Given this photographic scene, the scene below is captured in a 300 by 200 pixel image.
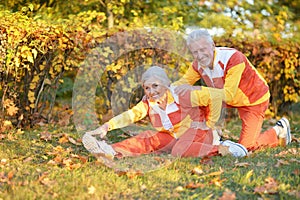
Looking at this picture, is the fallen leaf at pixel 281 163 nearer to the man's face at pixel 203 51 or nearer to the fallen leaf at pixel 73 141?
the man's face at pixel 203 51

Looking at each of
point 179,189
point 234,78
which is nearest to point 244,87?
point 234,78

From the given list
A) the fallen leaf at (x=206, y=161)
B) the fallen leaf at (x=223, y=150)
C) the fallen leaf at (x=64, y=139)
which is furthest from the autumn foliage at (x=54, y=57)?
the fallen leaf at (x=206, y=161)

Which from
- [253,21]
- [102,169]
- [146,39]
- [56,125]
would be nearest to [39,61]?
[56,125]

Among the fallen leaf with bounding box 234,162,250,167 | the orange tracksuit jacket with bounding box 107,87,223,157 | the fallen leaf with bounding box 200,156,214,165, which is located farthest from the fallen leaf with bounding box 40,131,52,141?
the fallen leaf with bounding box 234,162,250,167

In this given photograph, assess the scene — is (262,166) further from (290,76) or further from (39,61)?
(290,76)

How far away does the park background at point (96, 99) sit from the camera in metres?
2.92

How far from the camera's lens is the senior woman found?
386 centimetres

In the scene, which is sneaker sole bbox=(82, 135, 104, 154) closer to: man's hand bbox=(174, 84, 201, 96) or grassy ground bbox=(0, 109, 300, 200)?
grassy ground bbox=(0, 109, 300, 200)

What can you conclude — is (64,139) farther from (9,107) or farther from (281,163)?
(281,163)

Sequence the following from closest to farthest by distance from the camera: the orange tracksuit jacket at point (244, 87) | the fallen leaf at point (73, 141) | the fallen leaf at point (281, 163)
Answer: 1. the fallen leaf at point (281, 163)
2. the orange tracksuit jacket at point (244, 87)
3. the fallen leaf at point (73, 141)

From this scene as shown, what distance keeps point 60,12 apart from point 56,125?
2.64 m

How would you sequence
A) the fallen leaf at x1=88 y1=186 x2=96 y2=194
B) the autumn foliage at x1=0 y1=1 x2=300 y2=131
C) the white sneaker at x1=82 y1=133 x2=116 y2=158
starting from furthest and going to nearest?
the autumn foliage at x1=0 y1=1 x2=300 y2=131 < the white sneaker at x1=82 y1=133 x2=116 y2=158 < the fallen leaf at x1=88 y1=186 x2=96 y2=194

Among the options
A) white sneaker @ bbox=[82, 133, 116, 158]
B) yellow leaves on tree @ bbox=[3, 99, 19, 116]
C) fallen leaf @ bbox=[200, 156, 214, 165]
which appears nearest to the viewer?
fallen leaf @ bbox=[200, 156, 214, 165]

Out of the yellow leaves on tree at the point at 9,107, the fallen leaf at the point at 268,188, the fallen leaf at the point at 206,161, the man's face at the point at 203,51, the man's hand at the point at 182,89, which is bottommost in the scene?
the yellow leaves on tree at the point at 9,107
